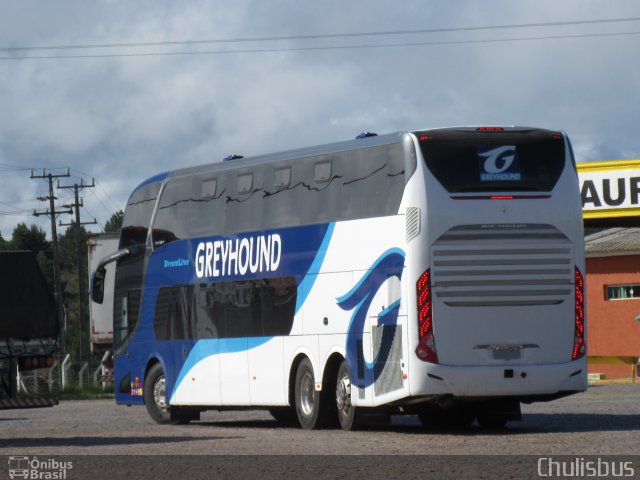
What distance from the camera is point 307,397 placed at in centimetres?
2142

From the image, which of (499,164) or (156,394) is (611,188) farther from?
(499,164)

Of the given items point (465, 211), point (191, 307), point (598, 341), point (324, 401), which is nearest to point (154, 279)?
point (191, 307)

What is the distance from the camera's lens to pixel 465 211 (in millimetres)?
18953

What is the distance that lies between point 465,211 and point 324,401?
3.76 m

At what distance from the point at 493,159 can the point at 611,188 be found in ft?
70.9

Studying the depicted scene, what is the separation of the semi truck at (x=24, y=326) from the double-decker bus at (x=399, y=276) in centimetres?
358

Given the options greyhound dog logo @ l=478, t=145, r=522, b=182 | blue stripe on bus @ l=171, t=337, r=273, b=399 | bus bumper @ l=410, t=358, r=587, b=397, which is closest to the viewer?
bus bumper @ l=410, t=358, r=587, b=397

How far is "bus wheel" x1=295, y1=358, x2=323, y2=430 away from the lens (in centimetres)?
2098

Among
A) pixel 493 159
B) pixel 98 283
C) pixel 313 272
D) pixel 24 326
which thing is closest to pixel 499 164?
pixel 493 159

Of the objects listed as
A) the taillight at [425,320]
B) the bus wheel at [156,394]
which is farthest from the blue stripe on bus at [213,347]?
the taillight at [425,320]

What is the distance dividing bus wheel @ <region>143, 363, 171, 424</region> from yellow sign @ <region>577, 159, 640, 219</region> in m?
17.7

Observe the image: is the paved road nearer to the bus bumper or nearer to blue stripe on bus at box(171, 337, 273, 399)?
the bus bumper
